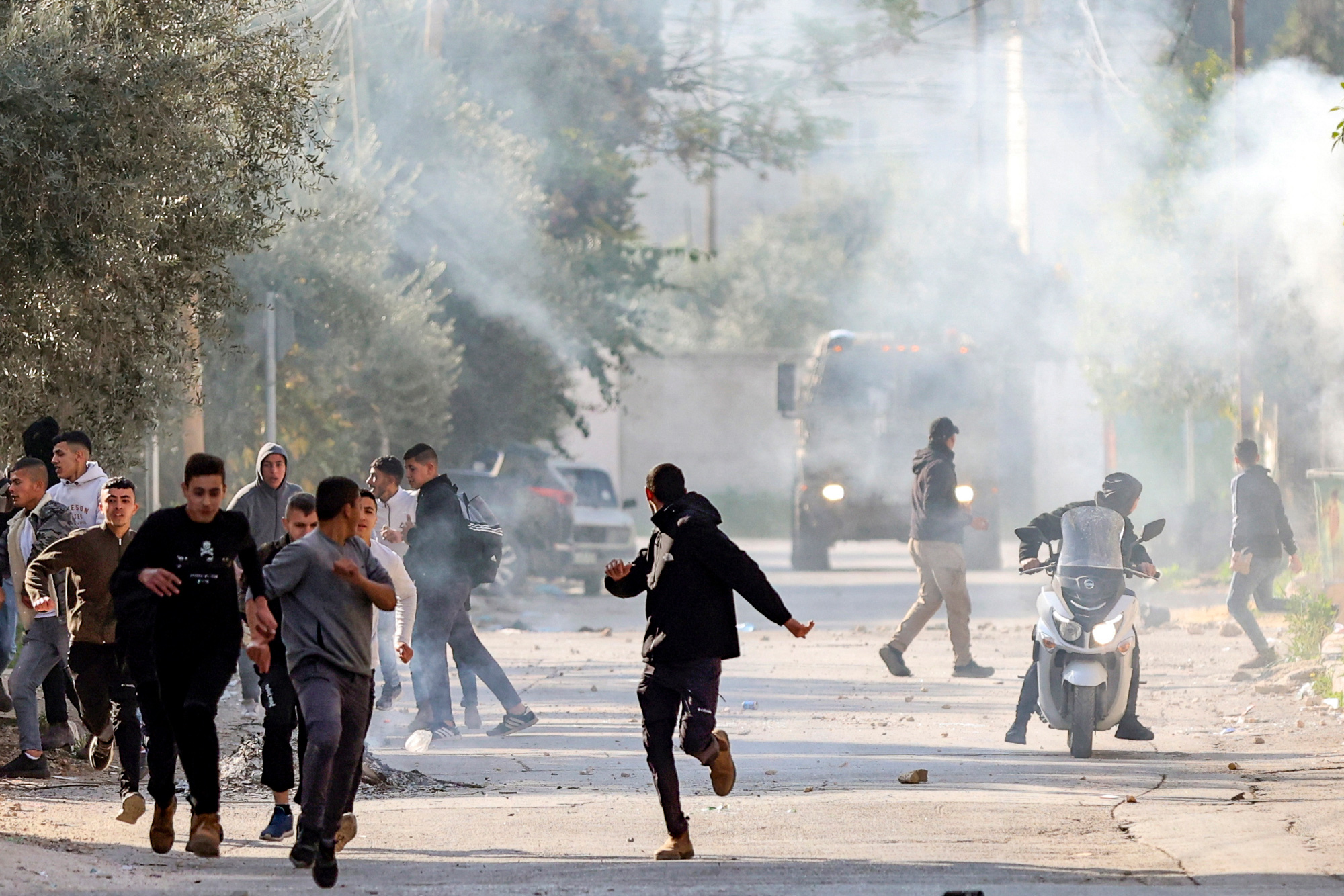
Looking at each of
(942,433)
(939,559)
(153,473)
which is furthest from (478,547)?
(153,473)

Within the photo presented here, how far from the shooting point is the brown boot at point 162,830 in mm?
6445

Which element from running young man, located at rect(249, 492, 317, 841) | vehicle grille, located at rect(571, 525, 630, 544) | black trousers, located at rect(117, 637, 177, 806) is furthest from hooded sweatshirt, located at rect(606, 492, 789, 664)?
vehicle grille, located at rect(571, 525, 630, 544)

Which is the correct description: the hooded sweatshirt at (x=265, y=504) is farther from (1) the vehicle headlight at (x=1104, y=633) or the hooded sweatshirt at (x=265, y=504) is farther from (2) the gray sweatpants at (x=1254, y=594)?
(2) the gray sweatpants at (x=1254, y=594)

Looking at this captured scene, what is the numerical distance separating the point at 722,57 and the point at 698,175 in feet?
6.31

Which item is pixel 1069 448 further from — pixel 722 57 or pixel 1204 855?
pixel 1204 855

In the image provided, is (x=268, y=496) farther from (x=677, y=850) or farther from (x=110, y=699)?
(x=677, y=850)

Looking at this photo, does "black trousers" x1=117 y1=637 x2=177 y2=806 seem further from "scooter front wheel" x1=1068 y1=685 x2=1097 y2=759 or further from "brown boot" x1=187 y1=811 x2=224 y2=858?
"scooter front wheel" x1=1068 y1=685 x2=1097 y2=759

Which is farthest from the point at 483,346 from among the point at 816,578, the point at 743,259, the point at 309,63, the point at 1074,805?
the point at 743,259

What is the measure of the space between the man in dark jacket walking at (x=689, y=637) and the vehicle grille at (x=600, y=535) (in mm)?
15155

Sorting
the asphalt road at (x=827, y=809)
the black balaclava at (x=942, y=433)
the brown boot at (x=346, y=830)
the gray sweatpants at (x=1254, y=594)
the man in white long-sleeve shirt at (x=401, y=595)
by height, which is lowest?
the asphalt road at (x=827, y=809)

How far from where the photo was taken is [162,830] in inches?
254

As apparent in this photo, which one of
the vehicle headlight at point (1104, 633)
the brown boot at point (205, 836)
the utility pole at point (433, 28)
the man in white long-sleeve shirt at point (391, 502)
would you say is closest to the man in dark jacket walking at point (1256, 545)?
the vehicle headlight at point (1104, 633)

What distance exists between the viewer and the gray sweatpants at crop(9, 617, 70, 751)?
8242 millimetres

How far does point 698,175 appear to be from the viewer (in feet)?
93.0
